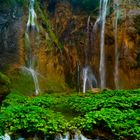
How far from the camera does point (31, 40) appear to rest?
18.7m

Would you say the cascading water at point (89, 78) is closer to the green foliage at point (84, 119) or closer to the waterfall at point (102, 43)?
the waterfall at point (102, 43)

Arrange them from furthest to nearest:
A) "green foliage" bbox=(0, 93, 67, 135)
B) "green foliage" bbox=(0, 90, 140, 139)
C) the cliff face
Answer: the cliff face < "green foliage" bbox=(0, 90, 140, 139) < "green foliage" bbox=(0, 93, 67, 135)

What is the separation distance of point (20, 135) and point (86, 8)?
547 inches

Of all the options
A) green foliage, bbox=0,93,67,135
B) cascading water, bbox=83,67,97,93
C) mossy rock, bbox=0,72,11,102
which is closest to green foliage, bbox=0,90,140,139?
green foliage, bbox=0,93,67,135

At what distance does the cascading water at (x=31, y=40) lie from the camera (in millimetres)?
17719

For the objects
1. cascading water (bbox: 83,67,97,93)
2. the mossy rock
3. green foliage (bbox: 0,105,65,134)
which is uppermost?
cascading water (bbox: 83,67,97,93)

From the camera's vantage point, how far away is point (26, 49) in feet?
60.3

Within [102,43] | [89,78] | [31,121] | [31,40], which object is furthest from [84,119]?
[102,43]

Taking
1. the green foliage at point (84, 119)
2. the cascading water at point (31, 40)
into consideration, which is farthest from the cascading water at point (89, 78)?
the green foliage at point (84, 119)

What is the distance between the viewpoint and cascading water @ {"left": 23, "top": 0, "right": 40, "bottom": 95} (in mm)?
17719

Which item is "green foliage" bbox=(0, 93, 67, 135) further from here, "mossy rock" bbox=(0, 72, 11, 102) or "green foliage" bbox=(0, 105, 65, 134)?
"mossy rock" bbox=(0, 72, 11, 102)

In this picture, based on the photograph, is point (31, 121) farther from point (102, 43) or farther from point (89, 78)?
point (102, 43)

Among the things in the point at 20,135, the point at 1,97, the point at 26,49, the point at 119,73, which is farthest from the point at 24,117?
the point at 119,73

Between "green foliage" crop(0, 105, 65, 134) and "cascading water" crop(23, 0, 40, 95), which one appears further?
"cascading water" crop(23, 0, 40, 95)
